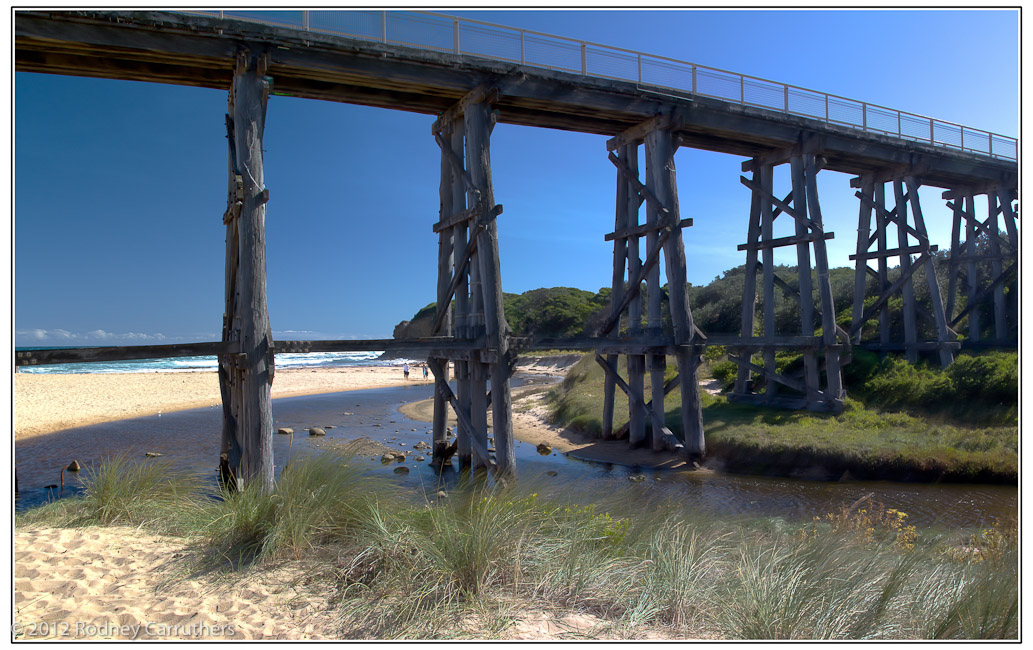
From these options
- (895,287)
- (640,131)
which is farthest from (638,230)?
(895,287)

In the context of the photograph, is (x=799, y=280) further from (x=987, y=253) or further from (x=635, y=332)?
(x=987, y=253)

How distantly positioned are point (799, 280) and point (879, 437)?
15.1ft

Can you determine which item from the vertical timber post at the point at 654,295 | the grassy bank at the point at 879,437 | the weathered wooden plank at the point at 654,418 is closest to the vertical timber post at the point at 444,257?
the weathered wooden plank at the point at 654,418

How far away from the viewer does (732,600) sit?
3482 millimetres

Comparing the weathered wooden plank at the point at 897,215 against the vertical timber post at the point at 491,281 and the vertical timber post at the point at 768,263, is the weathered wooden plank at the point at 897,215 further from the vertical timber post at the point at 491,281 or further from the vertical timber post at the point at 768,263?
the vertical timber post at the point at 491,281

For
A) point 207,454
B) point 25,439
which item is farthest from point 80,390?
point 207,454

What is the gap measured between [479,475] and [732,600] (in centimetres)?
671

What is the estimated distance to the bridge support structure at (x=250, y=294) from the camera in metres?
7.63

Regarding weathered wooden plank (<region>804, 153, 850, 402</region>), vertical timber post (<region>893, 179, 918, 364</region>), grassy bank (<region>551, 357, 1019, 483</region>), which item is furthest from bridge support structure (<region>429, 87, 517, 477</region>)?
vertical timber post (<region>893, 179, 918, 364</region>)

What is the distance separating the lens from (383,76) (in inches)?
359

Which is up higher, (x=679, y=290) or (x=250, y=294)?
(x=679, y=290)

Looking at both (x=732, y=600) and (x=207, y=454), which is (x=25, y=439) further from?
(x=732, y=600)

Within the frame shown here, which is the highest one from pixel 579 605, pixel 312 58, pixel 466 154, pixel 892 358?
pixel 312 58

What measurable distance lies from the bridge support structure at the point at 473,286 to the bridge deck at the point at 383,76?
76cm
